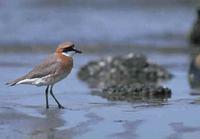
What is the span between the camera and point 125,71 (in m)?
13.9

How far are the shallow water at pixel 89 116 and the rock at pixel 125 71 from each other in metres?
0.95

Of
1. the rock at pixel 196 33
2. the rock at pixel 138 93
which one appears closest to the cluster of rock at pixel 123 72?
the rock at pixel 138 93

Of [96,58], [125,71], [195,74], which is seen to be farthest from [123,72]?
[96,58]

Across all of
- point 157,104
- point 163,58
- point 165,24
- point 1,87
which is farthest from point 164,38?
point 157,104

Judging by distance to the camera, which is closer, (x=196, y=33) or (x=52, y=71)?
(x=52, y=71)

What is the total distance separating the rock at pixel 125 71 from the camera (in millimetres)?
13758

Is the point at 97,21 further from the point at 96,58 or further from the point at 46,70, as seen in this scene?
the point at 46,70

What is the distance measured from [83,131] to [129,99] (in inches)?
99.2

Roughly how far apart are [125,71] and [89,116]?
15.1ft

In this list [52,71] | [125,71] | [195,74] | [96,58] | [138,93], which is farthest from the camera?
[96,58]

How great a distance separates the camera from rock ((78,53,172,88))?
542 inches

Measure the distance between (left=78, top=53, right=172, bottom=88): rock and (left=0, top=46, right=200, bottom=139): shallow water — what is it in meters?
0.95

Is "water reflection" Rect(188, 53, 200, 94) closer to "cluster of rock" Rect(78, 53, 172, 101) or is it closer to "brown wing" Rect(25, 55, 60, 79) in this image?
"cluster of rock" Rect(78, 53, 172, 101)

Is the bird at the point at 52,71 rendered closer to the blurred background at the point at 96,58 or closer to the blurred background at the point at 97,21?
the blurred background at the point at 96,58
